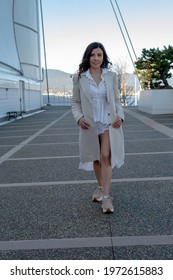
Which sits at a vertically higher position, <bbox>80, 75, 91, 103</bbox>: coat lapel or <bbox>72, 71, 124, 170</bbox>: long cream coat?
<bbox>80, 75, 91, 103</bbox>: coat lapel

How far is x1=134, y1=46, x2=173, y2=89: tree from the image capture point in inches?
806

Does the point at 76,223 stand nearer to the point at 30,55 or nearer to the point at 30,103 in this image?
the point at 30,103

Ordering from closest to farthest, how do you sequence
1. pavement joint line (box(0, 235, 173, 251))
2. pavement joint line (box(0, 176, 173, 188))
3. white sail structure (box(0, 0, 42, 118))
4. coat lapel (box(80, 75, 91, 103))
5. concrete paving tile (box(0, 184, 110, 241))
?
pavement joint line (box(0, 235, 173, 251)), concrete paving tile (box(0, 184, 110, 241)), coat lapel (box(80, 75, 91, 103)), pavement joint line (box(0, 176, 173, 188)), white sail structure (box(0, 0, 42, 118))

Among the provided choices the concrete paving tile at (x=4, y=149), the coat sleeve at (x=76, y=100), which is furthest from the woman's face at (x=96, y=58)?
the concrete paving tile at (x=4, y=149)

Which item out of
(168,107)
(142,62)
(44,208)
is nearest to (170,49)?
(142,62)

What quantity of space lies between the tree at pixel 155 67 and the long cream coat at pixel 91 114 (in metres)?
17.5

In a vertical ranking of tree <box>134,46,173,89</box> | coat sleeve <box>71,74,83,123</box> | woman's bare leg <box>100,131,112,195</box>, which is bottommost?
woman's bare leg <box>100,131,112,195</box>

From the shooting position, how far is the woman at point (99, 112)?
374 centimetres

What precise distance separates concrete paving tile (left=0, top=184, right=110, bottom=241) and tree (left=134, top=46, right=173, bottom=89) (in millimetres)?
17008

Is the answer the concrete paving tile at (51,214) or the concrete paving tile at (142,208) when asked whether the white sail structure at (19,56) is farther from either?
the concrete paving tile at (142,208)

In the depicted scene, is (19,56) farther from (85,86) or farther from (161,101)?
(85,86)

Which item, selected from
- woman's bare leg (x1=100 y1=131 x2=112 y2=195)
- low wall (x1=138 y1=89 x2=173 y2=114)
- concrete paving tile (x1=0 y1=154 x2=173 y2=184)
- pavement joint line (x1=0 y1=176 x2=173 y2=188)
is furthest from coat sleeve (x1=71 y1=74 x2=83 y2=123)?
low wall (x1=138 y1=89 x2=173 y2=114)

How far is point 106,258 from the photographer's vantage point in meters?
2.81

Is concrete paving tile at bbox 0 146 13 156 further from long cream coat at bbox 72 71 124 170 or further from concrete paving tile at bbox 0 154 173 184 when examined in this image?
long cream coat at bbox 72 71 124 170
